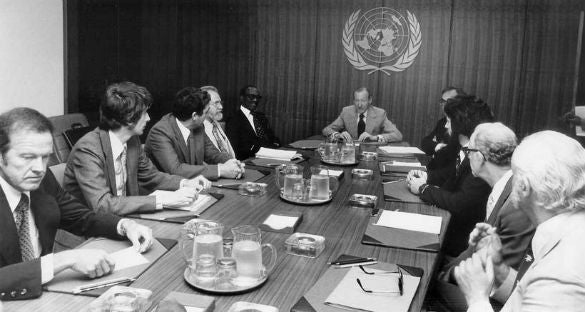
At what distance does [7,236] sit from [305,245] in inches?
39.1

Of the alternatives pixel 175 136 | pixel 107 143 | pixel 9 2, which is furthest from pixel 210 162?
pixel 9 2

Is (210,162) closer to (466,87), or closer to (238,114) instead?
(238,114)

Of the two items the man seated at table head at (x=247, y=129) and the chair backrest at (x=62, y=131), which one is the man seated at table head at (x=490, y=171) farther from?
the man seated at table head at (x=247, y=129)

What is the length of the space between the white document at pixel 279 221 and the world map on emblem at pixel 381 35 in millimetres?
4210

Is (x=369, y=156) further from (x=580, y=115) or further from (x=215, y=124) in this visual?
(x=580, y=115)

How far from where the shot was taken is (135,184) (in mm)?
2990

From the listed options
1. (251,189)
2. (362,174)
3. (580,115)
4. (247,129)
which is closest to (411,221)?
(251,189)

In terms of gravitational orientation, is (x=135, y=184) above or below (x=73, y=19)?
below

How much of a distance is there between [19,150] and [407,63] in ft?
Answer: 16.1

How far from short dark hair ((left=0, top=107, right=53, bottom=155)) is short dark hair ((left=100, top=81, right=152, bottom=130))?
754 mm

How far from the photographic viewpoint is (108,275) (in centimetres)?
173

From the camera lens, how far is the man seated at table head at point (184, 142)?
3318mm

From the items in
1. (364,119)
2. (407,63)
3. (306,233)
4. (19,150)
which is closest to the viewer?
(19,150)

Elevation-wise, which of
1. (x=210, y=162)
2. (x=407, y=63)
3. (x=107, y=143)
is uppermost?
(x=407, y=63)
